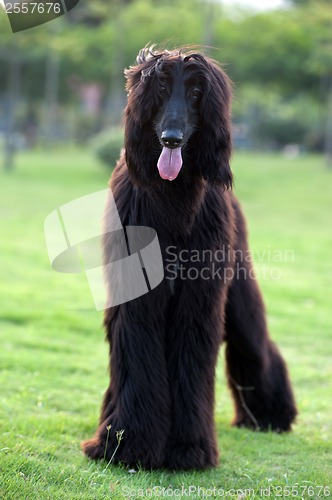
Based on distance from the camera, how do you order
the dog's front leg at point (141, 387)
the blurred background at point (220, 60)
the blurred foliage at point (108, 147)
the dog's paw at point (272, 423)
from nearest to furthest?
1. the dog's front leg at point (141, 387)
2. the dog's paw at point (272, 423)
3. the blurred foliage at point (108, 147)
4. the blurred background at point (220, 60)

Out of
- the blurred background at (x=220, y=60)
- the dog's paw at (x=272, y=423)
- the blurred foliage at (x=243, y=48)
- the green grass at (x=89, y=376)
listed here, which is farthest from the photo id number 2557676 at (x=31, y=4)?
the blurred foliage at (x=243, y=48)

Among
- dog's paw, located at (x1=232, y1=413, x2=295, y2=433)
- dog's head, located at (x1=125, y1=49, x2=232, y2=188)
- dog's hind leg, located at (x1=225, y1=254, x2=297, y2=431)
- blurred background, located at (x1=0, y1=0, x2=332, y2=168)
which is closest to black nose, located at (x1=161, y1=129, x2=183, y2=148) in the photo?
dog's head, located at (x1=125, y1=49, x2=232, y2=188)

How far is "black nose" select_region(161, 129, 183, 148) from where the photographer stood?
324 cm

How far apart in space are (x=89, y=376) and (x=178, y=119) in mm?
3216

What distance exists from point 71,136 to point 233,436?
44475 millimetres

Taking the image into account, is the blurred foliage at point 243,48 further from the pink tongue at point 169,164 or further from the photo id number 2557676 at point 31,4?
the pink tongue at point 169,164

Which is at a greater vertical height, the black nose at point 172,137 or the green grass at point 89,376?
the black nose at point 172,137

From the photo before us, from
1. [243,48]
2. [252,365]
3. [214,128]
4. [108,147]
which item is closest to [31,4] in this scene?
[214,128]

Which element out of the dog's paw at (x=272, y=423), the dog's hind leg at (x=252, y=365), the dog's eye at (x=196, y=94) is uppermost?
the dog's eye at (x=196, y=94)

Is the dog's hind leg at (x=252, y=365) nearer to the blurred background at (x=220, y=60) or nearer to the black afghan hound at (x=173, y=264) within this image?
the black afghan hound at (x=173, y=264)

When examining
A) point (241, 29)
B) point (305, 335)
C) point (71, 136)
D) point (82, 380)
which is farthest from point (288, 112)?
point (82, 380)

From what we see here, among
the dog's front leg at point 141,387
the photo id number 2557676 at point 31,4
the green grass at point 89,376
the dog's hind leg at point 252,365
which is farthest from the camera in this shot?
the photo id number 2557676 at point 31,4

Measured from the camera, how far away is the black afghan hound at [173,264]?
133 inches

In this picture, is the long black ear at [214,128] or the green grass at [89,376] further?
the green grass at [89,376]
